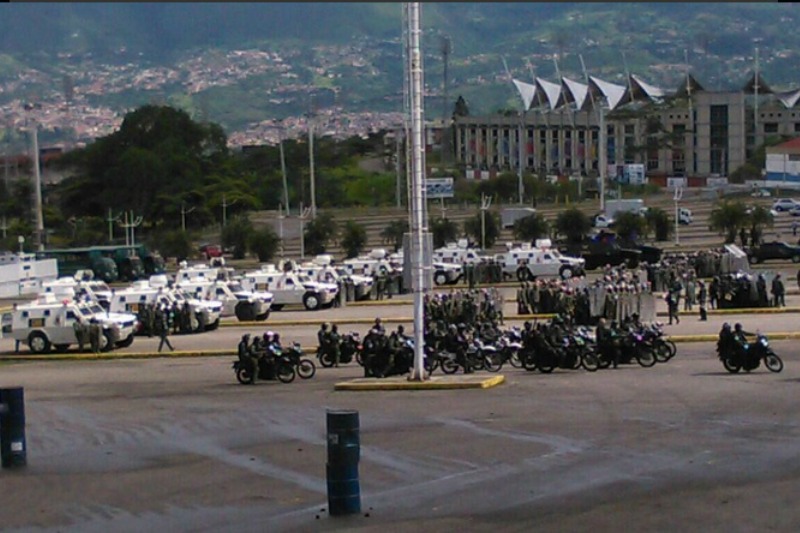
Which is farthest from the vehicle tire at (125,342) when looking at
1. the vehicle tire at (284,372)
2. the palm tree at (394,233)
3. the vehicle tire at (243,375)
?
the palm tree at (394,233)

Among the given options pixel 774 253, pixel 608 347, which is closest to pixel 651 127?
pixel 774 253

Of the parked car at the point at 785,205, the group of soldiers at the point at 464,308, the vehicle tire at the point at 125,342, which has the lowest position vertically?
the vehicle tire at the point at 125,342

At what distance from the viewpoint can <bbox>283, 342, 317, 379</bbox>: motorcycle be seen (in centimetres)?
2941

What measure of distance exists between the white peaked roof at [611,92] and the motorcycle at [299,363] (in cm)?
9791

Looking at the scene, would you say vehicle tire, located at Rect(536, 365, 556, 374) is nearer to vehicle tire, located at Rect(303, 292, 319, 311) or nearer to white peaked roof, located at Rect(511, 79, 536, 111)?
vehicle tire, located at Rect(303, 292, 319, 311)

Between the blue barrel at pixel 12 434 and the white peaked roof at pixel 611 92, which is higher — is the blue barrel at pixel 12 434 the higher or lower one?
the lower one

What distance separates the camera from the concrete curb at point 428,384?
26.7m

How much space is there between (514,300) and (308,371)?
1925cm

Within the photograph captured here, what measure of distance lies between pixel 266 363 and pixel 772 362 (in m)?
8.96

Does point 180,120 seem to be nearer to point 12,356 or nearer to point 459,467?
point 12,356

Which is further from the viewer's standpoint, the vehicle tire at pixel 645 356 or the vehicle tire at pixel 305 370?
the vehicle tire at pixel 305 370

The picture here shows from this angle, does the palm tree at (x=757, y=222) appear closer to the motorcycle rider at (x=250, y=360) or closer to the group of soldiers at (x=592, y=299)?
the group of soldiers at (x=592, y=299)

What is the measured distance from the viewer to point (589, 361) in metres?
29.1

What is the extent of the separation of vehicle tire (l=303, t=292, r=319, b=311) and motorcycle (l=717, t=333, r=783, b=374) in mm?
22420
